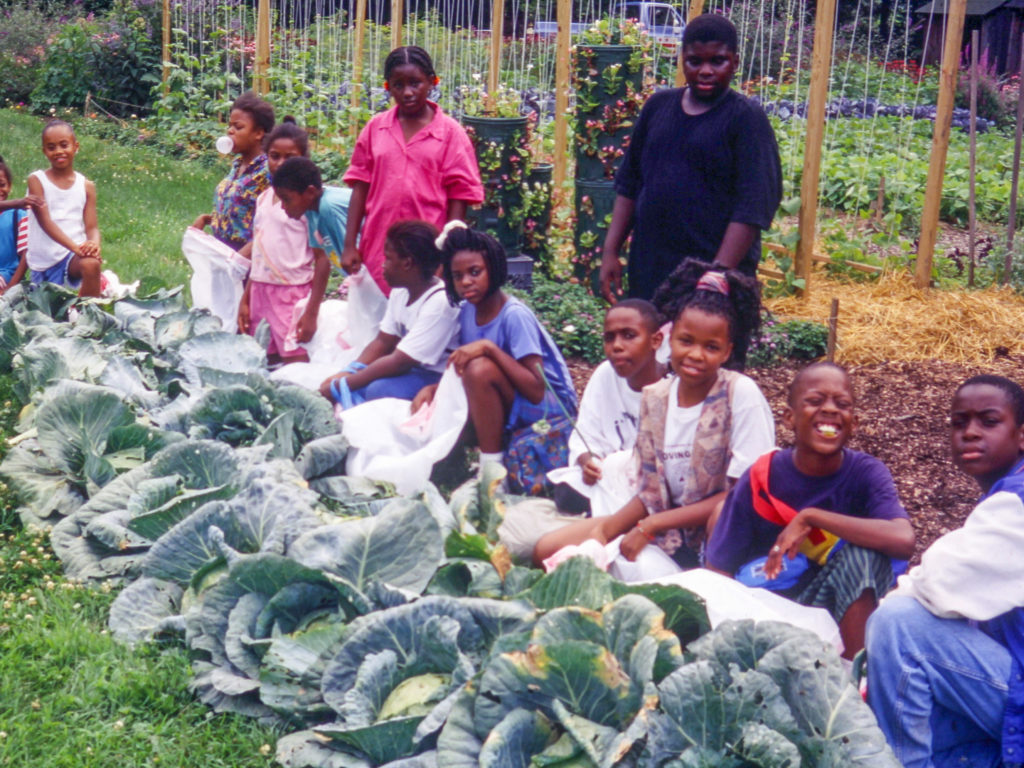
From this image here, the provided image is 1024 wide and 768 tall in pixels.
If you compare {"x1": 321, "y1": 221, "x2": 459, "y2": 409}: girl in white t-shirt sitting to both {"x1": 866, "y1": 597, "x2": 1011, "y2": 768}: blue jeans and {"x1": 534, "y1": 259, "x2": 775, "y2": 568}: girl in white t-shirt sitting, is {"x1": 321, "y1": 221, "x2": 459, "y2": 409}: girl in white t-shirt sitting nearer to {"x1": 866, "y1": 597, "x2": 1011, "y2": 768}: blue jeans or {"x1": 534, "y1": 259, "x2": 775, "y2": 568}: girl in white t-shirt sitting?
{"x1": 534, "y1": 259, "x2": 775, "y2": 568}: girl in white t-shirt sitting

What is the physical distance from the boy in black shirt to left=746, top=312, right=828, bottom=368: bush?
1969 millimetres

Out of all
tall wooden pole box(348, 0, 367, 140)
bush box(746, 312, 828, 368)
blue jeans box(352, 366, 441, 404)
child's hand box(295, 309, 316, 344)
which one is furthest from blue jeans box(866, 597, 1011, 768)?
tall wooden pole box(348, 0, 367, 140)

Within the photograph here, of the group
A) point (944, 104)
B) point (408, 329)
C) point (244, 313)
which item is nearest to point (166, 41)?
point (244, 313)

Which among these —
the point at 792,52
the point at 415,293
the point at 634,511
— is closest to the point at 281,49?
the point at 792,52

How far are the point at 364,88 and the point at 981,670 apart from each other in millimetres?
10116

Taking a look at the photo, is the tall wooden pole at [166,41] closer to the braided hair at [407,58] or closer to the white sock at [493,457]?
the braided hair at [407,58]

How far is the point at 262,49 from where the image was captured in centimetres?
1258

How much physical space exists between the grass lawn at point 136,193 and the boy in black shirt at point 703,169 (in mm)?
3744

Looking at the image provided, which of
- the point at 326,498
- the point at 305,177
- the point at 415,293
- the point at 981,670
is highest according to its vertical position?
the point at 305,177

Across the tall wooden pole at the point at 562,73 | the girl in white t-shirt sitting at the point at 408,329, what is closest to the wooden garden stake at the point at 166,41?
the tall wooden pole at the point at 562,73

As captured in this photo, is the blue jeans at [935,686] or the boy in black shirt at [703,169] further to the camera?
the boy in black shirt at [703,169]

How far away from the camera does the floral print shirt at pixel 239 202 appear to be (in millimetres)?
5926

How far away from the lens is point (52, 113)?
15.1m

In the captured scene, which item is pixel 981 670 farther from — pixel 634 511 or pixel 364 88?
pixel 364 88
